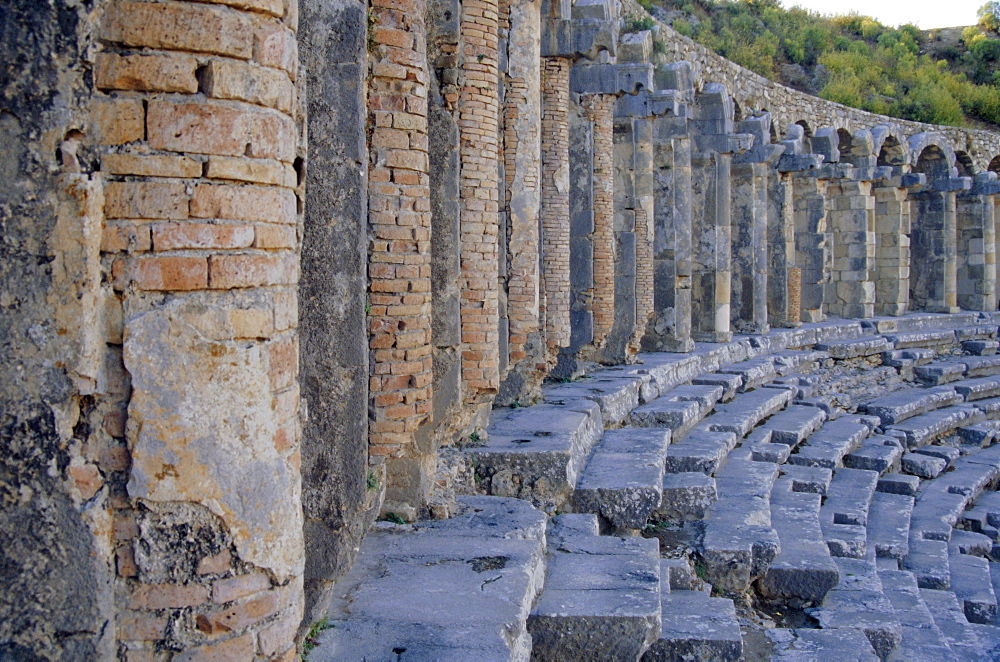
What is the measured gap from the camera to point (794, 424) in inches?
447

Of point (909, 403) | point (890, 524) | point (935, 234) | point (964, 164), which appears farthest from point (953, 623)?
point (964, 164)

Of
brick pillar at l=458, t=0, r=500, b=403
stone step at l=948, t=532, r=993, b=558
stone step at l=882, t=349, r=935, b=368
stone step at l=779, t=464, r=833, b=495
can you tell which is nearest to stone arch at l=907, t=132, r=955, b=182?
stone step at l=882, t=349, r=935, b=368

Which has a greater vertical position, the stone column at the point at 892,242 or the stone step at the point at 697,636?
the stone column at the point at 892,242

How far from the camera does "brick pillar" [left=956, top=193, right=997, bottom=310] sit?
2455cm

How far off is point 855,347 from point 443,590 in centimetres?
1466

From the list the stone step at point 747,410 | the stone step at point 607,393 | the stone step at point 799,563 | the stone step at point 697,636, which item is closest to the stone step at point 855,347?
the stone step at point 747,410

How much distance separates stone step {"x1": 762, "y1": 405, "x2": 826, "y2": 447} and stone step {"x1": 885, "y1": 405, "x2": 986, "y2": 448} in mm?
1545

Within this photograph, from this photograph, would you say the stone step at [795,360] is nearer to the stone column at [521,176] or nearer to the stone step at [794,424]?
the stone step at [794,424]

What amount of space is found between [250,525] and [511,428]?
4.82 meters

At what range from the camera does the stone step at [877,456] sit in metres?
11.1

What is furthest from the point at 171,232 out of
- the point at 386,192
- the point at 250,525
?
the point at 386,192

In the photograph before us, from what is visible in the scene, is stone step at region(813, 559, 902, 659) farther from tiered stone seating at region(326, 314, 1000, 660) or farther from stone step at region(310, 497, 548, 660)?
stone step at region(310, 497, 548, 660)

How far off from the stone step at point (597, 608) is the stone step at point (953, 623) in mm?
2770

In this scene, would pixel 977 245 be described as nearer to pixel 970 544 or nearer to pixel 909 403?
pixel 909 403
